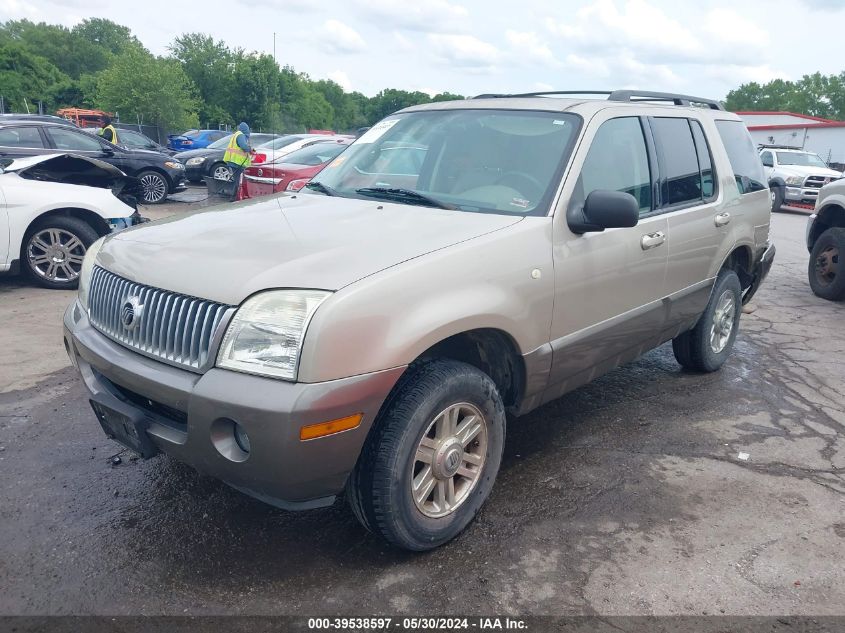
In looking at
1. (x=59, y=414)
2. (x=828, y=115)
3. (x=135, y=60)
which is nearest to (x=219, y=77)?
(x=135, y=60)

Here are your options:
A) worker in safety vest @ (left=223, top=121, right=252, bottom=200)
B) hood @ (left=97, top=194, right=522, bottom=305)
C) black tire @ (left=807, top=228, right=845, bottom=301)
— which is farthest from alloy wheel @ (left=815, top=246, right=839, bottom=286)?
worker in safety vest @ (left=223, top=121, right=252, bottom=200)

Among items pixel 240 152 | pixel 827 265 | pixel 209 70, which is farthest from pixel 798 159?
pixel 209 70

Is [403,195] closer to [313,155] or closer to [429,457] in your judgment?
[429,457]

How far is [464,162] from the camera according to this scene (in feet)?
12.0

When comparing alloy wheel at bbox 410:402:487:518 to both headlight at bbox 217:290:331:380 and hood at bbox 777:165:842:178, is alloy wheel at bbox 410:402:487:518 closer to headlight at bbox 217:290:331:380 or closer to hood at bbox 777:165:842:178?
headlight at bbox 217:290:331:380

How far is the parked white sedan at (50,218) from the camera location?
668cm

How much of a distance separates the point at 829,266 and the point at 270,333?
7.55m

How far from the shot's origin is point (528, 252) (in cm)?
305

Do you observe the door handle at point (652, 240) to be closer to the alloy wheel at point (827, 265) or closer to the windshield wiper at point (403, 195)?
the windshield wiper at point (403, 195)

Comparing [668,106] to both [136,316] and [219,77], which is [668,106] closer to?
[136,316]

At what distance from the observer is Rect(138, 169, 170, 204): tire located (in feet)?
46.1

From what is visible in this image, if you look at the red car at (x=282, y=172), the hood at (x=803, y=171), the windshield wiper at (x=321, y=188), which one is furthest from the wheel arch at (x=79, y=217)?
the hood at (x=803, y=171)

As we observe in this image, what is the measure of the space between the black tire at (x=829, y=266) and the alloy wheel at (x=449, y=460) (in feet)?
21.0

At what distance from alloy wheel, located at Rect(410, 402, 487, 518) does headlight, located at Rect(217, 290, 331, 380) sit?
646 millimetres
